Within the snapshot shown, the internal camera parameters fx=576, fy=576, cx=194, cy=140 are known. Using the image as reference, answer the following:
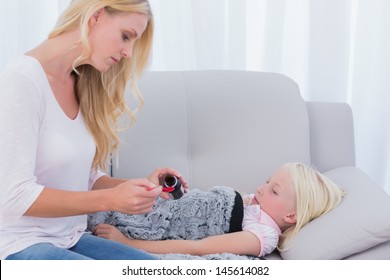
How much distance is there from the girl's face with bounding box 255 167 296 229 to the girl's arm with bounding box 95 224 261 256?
0.51ft

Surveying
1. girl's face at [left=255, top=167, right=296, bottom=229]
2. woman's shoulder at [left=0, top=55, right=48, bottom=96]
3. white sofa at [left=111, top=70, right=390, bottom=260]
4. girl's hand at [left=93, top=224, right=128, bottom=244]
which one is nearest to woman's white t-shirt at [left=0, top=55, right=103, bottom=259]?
woman's shoulder at [left=0, top=55, right=48, bottom=96]

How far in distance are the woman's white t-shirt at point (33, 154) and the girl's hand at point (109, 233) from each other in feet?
0.43

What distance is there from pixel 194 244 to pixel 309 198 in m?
0.38

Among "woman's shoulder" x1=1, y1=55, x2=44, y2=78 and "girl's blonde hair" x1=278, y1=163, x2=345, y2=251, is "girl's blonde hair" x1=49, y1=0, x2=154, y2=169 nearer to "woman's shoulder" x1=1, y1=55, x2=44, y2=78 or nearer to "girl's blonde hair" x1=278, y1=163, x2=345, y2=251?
"woman's shoulder" x1=1, y1=55, x2=44, y2=78

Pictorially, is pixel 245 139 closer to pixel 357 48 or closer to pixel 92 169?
pixel 92 169

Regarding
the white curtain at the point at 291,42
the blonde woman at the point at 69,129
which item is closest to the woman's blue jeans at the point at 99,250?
the blonde woman at the point at 69,129

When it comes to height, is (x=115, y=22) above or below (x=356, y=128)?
above

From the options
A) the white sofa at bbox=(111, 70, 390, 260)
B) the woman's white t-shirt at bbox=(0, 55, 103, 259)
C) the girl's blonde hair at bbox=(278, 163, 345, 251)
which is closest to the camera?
the woman's white t-shirt at bbox=(0, 55, 103, 259)

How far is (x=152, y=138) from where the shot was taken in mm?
1956

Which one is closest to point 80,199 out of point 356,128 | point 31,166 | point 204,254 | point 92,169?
point 31,166

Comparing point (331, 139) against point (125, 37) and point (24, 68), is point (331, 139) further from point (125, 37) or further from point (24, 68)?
point (24, 68)

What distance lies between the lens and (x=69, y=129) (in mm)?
1424

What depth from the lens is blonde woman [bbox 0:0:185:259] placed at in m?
1.28
